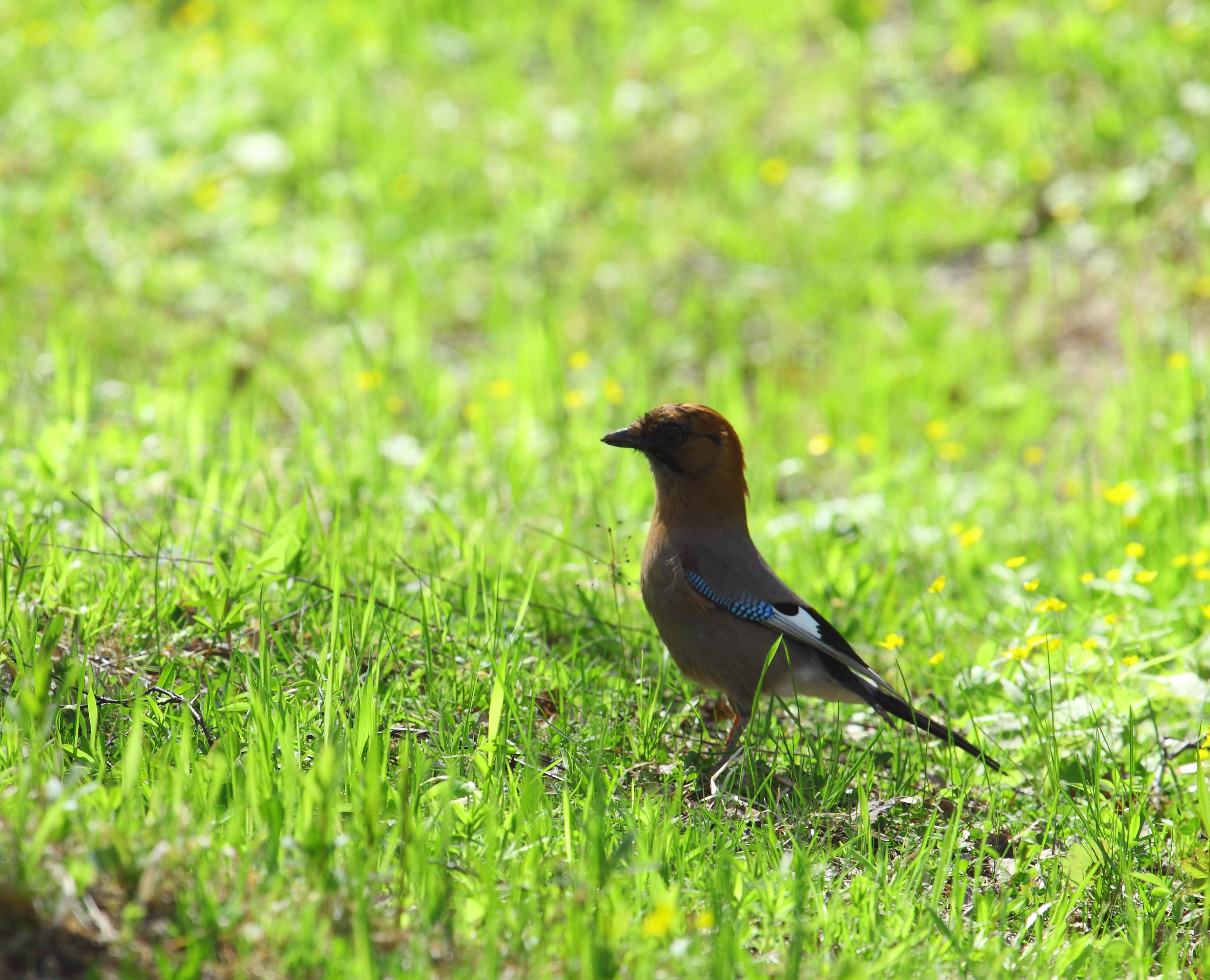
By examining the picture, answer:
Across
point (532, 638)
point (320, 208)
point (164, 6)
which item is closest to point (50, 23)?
point (164, 6)

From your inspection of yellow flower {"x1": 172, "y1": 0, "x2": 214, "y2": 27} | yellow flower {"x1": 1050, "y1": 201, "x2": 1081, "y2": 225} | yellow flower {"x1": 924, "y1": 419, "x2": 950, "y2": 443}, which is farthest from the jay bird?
yellow flower {"x1": 172, "y1": 0, "x2": 214, "y2": 27}

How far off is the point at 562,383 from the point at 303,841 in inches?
179

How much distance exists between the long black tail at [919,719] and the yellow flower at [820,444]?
2.33 metres

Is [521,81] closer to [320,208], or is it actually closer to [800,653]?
[320,208]

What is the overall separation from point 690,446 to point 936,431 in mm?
2942

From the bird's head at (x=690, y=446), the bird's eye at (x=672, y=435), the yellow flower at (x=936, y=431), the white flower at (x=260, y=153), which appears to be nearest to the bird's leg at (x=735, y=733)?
the bird's head at (x=690, y=446)

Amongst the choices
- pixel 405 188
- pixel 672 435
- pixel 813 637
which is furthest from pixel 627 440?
pixel 405 188

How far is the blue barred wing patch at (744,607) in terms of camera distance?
3697 mm

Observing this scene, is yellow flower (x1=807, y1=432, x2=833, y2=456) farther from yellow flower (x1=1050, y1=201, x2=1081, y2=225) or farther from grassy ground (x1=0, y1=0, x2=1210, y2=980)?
yellow flower (x1=1050, y1=201, x2=1081, y2=225)

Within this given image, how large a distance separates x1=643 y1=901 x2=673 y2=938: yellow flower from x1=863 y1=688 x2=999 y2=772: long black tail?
52.0 inches

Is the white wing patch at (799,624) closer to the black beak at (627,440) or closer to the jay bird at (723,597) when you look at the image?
the jay bird at (723,597)

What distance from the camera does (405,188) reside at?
8.63 m

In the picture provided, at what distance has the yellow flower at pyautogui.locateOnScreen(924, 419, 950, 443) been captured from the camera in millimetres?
6387

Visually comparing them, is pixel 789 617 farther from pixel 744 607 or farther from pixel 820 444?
pixel 820 444
